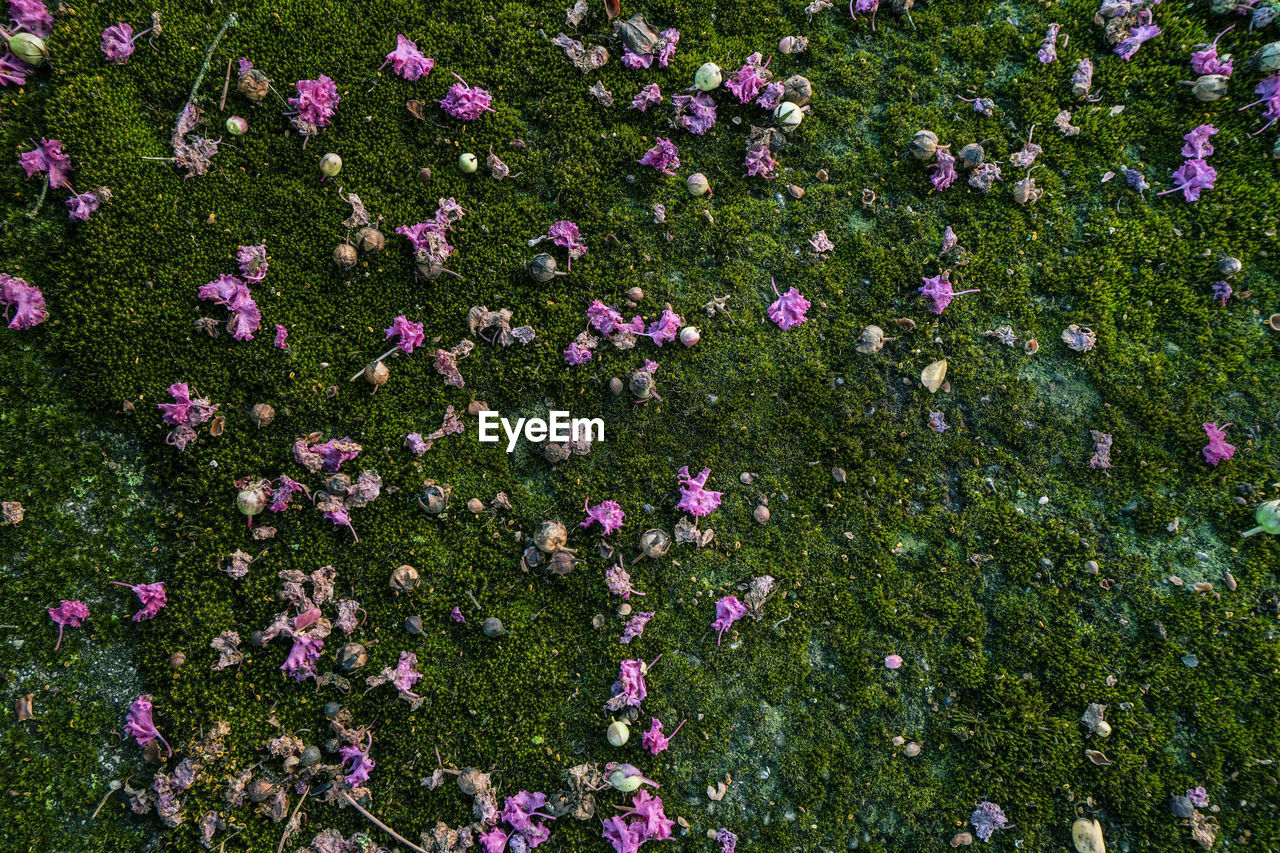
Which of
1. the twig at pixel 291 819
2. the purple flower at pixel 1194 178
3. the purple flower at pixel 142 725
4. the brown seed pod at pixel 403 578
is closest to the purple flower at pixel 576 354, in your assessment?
the brown seed pod at pixel 403 578

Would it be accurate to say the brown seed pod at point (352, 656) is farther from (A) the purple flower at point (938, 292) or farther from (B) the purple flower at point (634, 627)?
(A) the purple flower at point (938, 292)

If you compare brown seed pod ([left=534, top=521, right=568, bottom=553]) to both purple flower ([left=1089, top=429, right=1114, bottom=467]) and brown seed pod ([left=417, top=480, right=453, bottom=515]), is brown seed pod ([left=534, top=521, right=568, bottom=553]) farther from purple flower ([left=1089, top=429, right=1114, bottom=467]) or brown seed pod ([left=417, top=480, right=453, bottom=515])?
purple flower ([left=1089, top=429, right=1114, bottom=467])

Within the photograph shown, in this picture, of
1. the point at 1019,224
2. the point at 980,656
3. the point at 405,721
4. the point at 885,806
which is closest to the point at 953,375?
the point at 1019,224

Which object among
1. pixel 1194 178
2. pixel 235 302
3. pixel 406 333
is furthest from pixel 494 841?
pixel 1194 178

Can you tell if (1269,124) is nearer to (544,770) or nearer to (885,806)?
(885,806)

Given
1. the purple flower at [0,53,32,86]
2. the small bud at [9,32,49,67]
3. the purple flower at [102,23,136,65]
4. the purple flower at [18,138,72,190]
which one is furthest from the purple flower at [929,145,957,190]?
the purple flower at [0,53,32,86]
